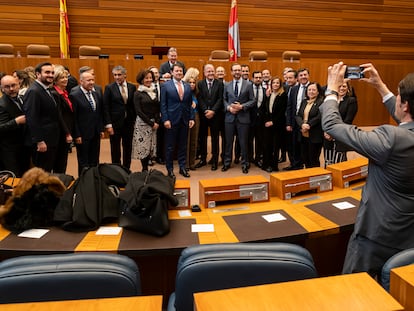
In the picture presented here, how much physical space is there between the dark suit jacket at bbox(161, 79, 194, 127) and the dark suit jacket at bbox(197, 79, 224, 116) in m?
0.51

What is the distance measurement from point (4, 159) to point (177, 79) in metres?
2.27

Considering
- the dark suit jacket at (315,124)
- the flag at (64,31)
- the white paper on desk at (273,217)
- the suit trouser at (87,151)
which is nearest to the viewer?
the white paper on desk at (273,217)

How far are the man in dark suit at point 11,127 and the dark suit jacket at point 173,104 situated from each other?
1.76 m

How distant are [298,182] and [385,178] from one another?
3.13 ft

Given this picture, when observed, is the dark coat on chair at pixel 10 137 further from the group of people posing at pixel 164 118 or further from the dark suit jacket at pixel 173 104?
the dark suit jacket at pixel 173 104

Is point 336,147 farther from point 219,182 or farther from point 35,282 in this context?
point 35,282

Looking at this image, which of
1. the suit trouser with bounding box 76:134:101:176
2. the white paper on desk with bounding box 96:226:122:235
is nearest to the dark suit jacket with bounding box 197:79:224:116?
the suit trouser with bounding box 76:134:101:176

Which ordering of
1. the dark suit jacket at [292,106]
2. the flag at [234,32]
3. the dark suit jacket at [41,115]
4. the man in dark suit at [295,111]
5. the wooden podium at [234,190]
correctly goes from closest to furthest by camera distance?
the wooden podium at [234,190] → the dark suit jacket at [41,115] → the man in dark suit at [295,111] → the dark suit jacket at [292,106] → the flag at [234,32]

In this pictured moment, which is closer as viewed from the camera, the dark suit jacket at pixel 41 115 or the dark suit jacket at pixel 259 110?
the dark suit jacket at pixel 41 115

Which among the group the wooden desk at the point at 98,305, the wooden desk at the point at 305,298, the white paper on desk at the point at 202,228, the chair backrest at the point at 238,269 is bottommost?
the white paper on desk at the point at 202,228

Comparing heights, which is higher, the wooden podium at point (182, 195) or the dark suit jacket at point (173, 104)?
the dark suit jacket at point (173, 104)

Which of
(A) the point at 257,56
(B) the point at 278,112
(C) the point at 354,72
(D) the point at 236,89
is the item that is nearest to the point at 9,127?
(D) the point at 236,89

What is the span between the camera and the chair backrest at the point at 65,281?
1.06 meters

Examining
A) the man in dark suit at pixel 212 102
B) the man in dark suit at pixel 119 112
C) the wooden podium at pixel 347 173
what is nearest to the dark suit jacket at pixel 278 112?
the man in dark suit at pixel 212 102
